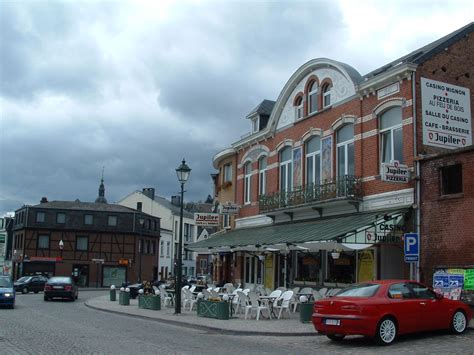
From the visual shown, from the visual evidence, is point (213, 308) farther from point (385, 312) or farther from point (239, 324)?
point (385, 312)

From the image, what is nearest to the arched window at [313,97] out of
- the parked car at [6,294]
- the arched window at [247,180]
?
the arched window at [247,180]

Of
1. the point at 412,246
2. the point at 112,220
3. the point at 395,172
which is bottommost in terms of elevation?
the point at 412,246

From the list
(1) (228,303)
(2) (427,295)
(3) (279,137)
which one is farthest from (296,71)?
(2) (427,295)

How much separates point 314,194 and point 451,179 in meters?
6.36

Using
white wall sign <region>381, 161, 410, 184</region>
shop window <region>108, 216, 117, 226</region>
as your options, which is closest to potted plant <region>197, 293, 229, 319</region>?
white wall sign <region>381, 161, 410, 184</region>

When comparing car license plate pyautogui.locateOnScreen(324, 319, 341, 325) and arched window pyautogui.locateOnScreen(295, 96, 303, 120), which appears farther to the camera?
arched window pyautogui.locateOnScreen(295, 96, 303, 120)

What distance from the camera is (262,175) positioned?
98.4ft

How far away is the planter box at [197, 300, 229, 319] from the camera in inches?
733

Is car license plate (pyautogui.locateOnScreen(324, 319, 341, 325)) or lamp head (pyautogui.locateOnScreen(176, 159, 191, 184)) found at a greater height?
lamp head (pyautogui.locateOnScreen(176, 159, 191, 184))

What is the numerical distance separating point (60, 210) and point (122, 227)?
645cm

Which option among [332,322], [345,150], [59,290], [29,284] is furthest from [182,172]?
[29,284]

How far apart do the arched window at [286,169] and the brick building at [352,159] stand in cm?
5

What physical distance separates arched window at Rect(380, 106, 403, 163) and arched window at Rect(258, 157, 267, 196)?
9425 mm

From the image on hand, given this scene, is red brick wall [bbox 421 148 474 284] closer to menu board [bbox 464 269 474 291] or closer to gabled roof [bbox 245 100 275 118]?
menu board [bbox 464 269 474 291]
